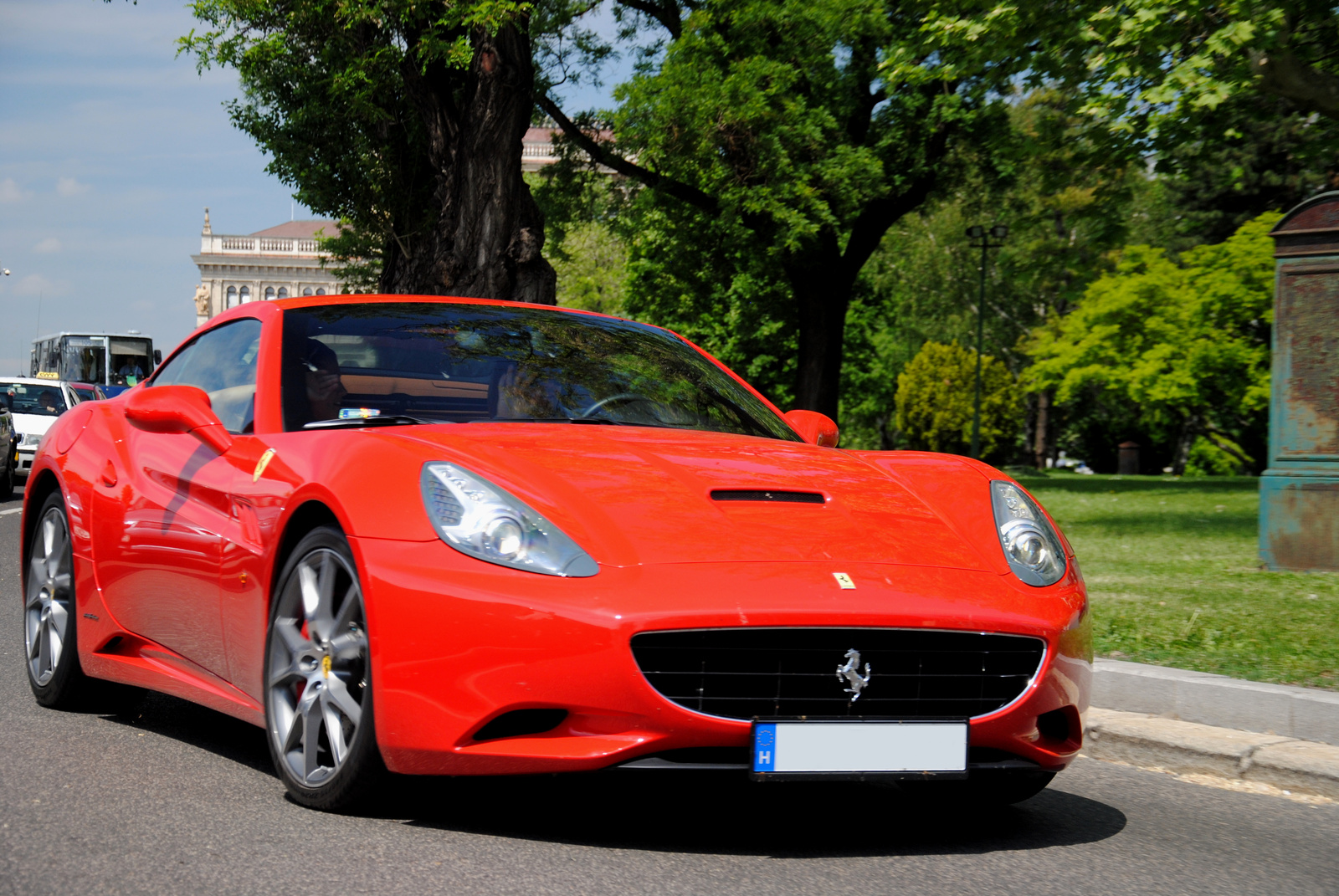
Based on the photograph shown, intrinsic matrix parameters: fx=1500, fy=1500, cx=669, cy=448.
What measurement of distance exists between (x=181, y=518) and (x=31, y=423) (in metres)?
23.3

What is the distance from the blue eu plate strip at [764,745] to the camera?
3301mm

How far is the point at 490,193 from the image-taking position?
17.1m

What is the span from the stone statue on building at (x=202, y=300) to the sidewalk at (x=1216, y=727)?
116915mm

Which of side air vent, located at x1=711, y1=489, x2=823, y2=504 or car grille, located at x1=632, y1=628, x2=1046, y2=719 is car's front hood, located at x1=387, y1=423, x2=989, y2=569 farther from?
car grille, located at x1=632, y1=628, x2=1046, y2=719

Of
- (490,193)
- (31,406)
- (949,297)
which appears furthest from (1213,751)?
(949,297)

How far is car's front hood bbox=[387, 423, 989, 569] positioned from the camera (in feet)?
11.3

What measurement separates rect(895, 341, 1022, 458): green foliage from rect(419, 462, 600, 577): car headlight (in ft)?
188

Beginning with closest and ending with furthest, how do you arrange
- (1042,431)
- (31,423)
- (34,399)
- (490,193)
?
1. (490,193)
2. (31,423)
3. (34,399)
4. (1042,431)

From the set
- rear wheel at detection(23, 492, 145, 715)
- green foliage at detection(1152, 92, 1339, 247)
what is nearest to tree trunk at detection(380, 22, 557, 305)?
rear wheel at detection(23, 492, 145, 715)

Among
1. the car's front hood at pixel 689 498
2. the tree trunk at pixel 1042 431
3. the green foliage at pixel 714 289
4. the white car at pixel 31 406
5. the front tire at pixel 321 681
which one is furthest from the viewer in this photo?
the tree trunk at pixel 1042 431

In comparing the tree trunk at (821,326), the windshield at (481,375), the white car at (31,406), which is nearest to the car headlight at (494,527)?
the windshield at (481,375)

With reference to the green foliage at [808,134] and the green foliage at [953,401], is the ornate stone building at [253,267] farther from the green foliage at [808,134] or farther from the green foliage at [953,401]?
the green foliage at [808,134]

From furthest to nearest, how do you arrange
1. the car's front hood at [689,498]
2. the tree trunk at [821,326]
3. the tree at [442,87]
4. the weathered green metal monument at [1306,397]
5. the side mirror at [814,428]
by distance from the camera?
the tree trunk at [821,326], the tree at [442,87], the weathered green metal monument at [1306,397], the side mirror at [814,428], the car's front hood at [689,498]

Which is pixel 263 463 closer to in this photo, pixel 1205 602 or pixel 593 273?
pixel 1205 602
